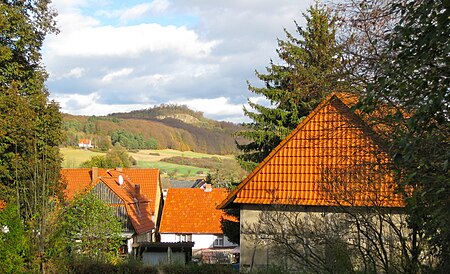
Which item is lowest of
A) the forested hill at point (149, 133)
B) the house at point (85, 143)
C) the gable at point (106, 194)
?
the gable at point (106, 194)

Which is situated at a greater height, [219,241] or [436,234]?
[436,234]

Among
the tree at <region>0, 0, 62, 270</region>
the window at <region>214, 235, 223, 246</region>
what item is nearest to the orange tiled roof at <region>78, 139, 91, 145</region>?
the window at <region>214, 235, 223, 246</region>

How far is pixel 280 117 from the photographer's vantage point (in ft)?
80.1

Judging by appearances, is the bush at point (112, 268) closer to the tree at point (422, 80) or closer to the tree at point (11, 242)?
the tree at point (11, 242)

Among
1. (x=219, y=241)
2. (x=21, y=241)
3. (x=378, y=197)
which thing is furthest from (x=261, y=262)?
(x=219, y=241)

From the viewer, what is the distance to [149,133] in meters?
131

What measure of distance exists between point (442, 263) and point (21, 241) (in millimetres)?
13480

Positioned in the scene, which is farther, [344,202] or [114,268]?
[114,268]

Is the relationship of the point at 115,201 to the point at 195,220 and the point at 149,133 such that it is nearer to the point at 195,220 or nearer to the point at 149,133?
the point at 195,220

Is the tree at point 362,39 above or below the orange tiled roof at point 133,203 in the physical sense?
above

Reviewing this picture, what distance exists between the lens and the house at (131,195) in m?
39.9

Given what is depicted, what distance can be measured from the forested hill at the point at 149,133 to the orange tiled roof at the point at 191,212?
61595 mm

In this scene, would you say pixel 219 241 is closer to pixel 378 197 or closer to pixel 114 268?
pixel 114 268

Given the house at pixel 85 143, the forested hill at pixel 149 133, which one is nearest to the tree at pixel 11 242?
the house at pixel 85 143
